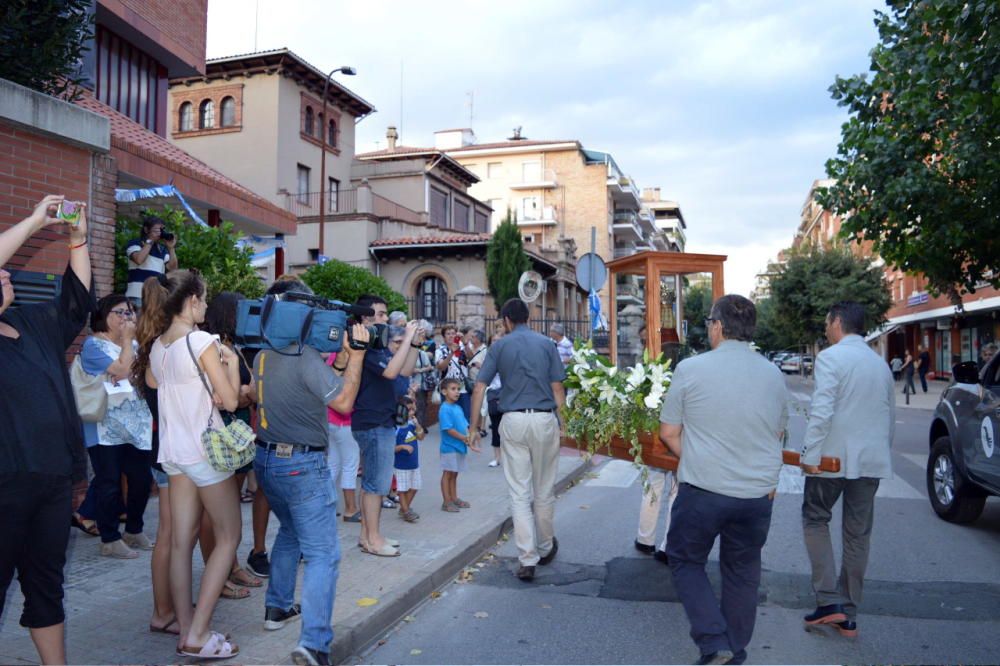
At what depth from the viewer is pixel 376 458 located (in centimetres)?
614

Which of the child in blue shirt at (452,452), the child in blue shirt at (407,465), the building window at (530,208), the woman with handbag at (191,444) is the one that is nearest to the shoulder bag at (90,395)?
the woman with handbag at (191,444)

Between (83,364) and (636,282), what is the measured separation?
19.2 feet

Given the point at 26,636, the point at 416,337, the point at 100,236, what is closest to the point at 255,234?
the point at 100,236

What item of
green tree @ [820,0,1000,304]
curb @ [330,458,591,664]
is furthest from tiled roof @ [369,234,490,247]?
curb @ [330,458,591,664]

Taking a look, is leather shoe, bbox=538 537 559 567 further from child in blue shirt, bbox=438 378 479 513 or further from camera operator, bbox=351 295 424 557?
child in blue shirt, bbox=438 378 479 513

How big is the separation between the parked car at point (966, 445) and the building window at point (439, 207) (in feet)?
90.7

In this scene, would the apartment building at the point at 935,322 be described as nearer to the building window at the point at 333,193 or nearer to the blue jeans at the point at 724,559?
the building window at the point at 333,193

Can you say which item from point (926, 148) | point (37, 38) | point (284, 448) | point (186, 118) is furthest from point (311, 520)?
point (186, 118)

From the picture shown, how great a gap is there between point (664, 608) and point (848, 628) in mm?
1143

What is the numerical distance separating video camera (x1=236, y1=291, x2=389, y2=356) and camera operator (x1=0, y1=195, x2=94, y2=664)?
0.89 metres

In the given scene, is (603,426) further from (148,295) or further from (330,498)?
(148,295)

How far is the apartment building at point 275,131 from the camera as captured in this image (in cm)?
2806

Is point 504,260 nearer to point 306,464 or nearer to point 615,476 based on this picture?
point 615,476

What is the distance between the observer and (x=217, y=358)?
400 centimetres
